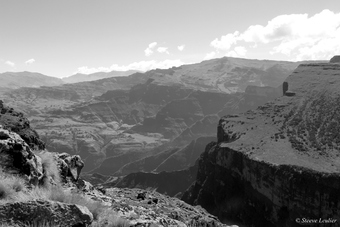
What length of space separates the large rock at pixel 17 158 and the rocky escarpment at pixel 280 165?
62.7 meters

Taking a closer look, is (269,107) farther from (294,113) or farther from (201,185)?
(201,185)

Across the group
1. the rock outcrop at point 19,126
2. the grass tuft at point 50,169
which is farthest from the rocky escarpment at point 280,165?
the grass tuft at point 50,169

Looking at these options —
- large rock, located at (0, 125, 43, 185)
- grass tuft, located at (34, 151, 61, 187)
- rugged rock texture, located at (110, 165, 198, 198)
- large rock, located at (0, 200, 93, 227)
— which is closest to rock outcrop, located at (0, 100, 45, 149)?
grass tuft, located at (34, 151, 61, 187)

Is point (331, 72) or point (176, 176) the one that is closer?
point (331, 72)

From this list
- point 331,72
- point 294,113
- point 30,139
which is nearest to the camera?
point 30,139

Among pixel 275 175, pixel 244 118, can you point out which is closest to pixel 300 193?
pixel 275 175

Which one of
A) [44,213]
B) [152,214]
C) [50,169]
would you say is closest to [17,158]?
[50,169]

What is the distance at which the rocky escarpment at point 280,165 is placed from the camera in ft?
210

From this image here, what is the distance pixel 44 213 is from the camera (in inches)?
344

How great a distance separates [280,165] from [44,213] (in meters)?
71.6

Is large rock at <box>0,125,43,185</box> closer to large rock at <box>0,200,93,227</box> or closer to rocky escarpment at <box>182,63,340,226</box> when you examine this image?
large rock at <box>0,200,93,227</box>

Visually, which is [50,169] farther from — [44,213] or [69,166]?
[44,213]

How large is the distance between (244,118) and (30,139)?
106099mm

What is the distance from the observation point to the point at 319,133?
3393 inches
